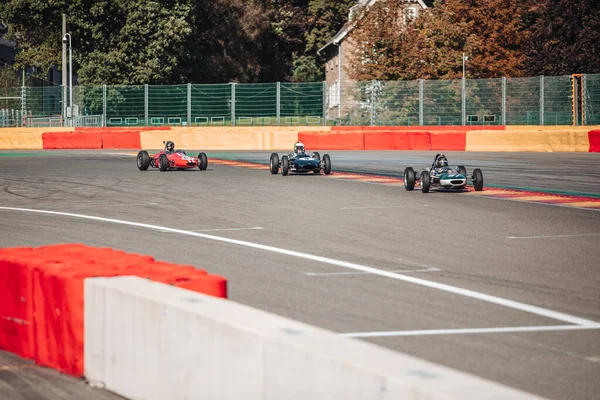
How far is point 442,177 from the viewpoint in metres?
20.2

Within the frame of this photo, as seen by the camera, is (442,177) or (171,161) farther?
(171,161)

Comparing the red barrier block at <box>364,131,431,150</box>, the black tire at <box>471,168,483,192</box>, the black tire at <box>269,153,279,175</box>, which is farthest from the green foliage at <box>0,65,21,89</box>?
the black tire at <box>471,168,483,192</box>

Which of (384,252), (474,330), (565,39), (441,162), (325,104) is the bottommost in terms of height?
(474,330)

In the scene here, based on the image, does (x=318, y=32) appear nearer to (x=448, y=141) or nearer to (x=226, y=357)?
(x=448, y=141)

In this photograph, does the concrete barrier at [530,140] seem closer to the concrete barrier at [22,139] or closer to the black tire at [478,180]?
the black tire at [478,180]

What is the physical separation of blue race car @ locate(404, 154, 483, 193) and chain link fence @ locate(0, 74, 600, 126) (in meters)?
20.0

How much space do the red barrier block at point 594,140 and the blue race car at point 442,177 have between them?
1556 centimetres

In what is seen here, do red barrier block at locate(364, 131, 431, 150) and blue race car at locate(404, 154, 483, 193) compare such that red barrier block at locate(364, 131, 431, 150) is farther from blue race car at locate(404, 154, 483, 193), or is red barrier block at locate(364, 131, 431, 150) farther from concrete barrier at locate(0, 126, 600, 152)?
blue race car at locate(404, 154, 483, 193)

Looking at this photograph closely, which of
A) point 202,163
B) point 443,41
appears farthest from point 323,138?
point 443,41

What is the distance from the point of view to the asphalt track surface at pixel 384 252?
734 centimetres

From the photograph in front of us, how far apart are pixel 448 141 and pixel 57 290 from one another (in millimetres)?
31548

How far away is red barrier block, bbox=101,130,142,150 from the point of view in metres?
40.3

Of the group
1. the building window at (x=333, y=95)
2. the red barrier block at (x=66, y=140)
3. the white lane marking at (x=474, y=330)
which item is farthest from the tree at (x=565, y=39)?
the white lane marking at (x=474, y=330)

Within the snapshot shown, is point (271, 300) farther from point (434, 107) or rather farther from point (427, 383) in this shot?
point (434, 107)
